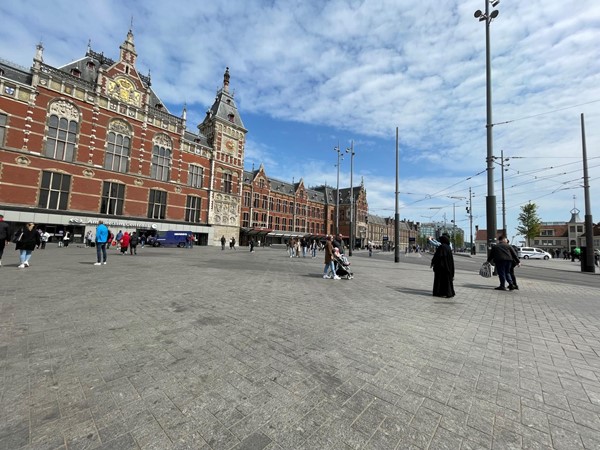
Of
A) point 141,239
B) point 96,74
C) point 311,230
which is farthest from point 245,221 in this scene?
point 96,74

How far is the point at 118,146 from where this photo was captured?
33.0 metres

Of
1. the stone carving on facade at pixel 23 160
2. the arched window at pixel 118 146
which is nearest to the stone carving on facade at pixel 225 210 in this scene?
the arched window at pixel 118 146

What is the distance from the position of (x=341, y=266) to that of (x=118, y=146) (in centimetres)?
3371

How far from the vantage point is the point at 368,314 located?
537 cm

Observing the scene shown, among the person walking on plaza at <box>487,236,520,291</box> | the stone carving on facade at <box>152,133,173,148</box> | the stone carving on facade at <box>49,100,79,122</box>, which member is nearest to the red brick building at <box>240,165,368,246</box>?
the stone carving on facade at <box>152,133,173,148</box>

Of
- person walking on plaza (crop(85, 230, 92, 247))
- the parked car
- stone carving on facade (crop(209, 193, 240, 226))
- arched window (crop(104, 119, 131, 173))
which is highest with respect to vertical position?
arched window (crop(104, 119, 131, 173))

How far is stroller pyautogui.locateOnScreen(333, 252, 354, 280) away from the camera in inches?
419

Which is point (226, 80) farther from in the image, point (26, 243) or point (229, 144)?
point (26, 243)

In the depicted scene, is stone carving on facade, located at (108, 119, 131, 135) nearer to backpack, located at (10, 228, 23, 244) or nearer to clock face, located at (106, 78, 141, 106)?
clock face, located at (106, 78, 141, 106)

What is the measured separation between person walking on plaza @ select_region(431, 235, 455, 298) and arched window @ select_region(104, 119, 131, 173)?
36170 millimetres

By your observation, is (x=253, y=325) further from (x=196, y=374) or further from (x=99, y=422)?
(x=99, y=422)

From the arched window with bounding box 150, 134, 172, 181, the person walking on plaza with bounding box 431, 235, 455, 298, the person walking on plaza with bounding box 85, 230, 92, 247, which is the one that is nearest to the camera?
the person walking on plaza with bounding box 431, 235, 455, 298

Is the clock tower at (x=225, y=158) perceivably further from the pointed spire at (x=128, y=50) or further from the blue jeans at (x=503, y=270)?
the blue jeans at (x=503, y=270)

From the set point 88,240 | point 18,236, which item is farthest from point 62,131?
point 18,236
